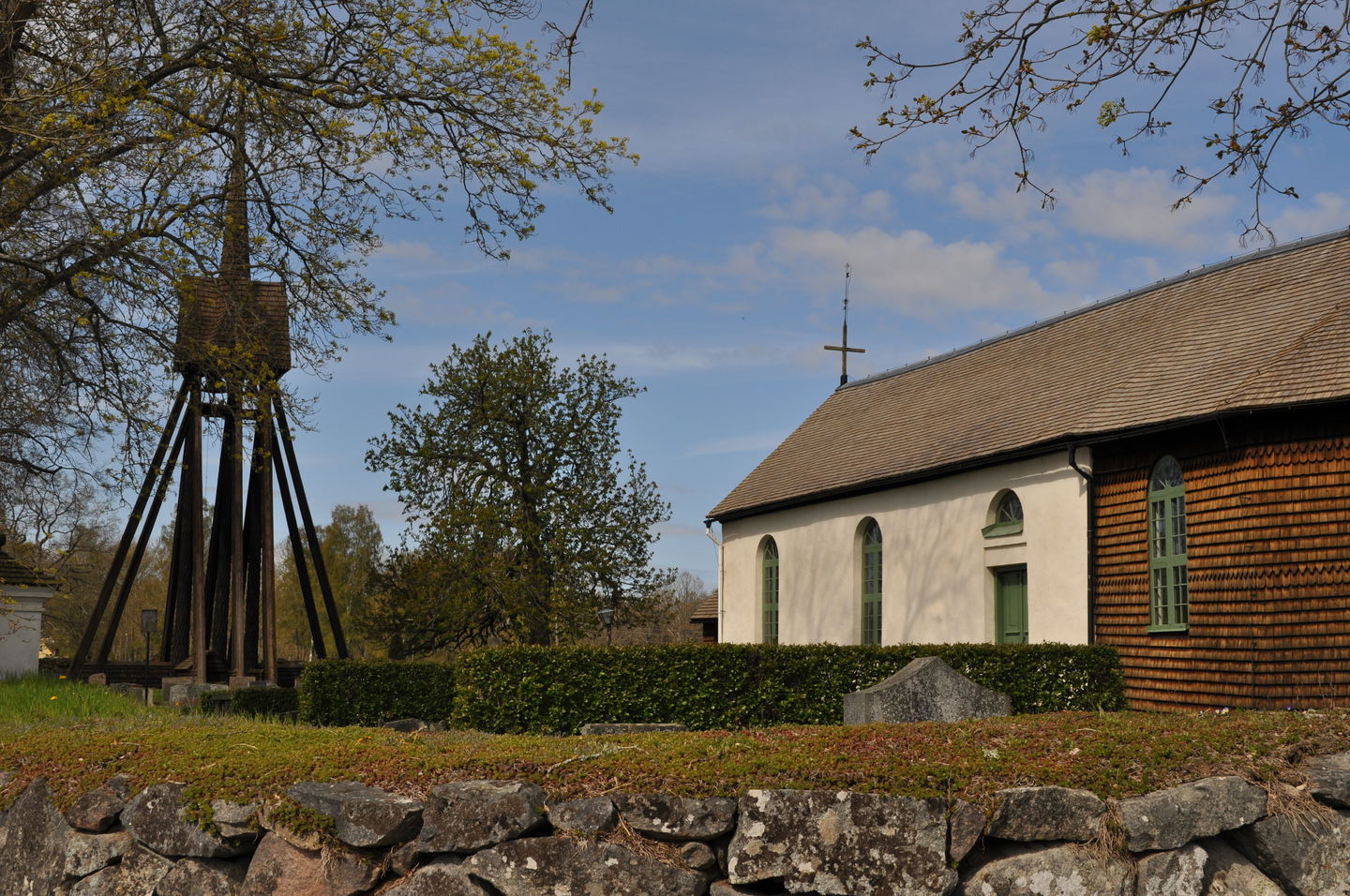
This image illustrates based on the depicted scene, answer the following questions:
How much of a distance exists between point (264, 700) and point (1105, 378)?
48.5ft

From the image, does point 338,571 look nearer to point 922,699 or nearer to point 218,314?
point 218,314

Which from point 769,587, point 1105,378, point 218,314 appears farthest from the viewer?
point 769,587

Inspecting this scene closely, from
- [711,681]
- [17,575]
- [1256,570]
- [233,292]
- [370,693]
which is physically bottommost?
[370,693]

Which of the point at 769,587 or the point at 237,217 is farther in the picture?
the point at 769,587

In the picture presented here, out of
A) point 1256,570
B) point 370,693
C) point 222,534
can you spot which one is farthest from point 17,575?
point 1256,570

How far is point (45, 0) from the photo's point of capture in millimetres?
13578

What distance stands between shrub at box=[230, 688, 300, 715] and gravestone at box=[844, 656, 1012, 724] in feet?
38.9

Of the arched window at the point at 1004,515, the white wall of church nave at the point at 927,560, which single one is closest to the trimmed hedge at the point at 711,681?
the white wall of church nave at the point at 927,560

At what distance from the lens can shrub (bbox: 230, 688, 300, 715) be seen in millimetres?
19516

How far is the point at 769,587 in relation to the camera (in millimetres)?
27453

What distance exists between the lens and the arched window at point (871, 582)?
2350cm

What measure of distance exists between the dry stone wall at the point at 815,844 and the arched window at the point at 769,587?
824 inches

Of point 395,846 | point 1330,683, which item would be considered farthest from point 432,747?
point 1330,683

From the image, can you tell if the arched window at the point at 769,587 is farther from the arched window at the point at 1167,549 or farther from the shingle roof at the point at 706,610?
the arched window at the point at 1167,549
